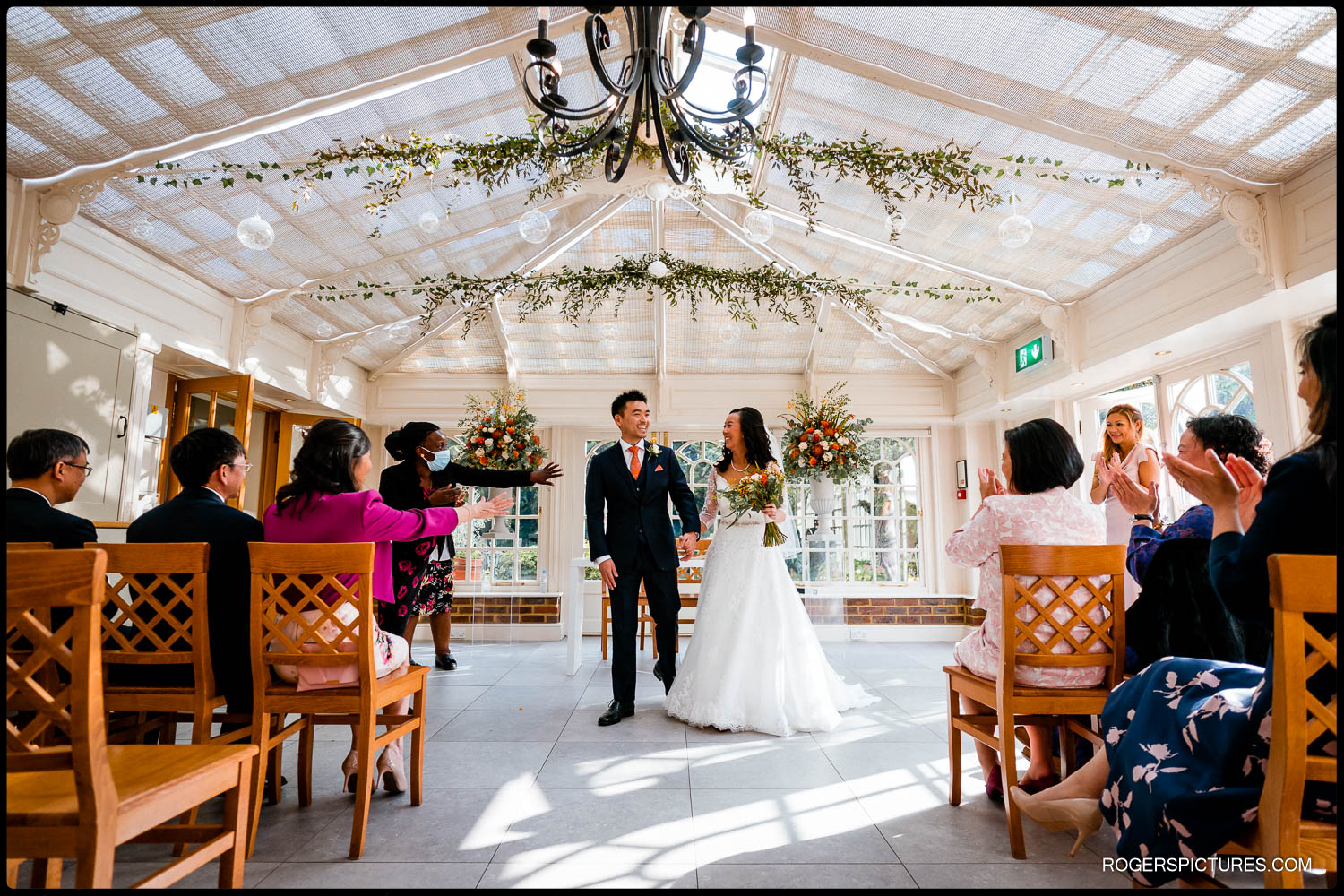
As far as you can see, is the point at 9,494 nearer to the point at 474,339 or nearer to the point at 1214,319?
the point at 474,339

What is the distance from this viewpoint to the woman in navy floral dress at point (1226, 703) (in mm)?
1451

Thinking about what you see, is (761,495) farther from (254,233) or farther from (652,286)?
(652,286)

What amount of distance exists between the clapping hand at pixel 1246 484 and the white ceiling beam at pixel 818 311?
4302 millimetres

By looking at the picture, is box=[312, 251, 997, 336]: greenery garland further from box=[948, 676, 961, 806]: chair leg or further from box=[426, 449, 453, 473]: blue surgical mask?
box=[948, 676, 961, 806]: chair leg

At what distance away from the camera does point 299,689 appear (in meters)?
2.29

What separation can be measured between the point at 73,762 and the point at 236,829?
47 centimetres

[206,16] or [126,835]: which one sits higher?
[206,16]

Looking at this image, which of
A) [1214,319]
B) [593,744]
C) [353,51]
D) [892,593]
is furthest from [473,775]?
[892,593]

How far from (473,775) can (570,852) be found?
3.00ft

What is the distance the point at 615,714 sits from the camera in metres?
3.78

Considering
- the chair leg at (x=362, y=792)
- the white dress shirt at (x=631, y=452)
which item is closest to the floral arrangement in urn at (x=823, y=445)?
the white dress shirt at (x=631, y=452)

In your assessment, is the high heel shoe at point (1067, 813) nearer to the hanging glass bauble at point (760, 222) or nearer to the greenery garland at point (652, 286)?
the hanging glass bauble at point (760, 222)

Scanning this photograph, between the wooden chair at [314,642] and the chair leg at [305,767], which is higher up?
the wooden chair at [314,642]

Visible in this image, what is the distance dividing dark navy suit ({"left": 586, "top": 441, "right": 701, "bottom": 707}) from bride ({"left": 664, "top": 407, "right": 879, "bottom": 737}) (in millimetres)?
209
